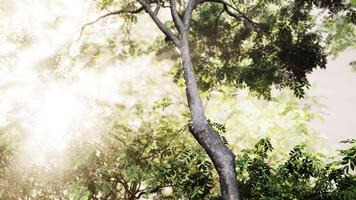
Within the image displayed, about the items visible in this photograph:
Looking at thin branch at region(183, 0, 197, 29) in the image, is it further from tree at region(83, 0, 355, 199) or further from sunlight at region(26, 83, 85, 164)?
sunlight at region(26, 83, 85, 164)

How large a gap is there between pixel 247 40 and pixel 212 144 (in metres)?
4.68

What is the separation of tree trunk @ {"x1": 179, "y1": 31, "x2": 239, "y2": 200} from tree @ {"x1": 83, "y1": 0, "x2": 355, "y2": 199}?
0.02 m

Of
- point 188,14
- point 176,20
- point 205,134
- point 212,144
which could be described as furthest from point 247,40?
point 212,144

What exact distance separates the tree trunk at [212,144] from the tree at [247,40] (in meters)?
0.02

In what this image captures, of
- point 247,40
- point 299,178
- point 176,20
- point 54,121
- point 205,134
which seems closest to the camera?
point 299,178

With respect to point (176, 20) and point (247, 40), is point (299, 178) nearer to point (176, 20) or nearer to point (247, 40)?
point (176, 20)

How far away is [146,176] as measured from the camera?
29.7 feet

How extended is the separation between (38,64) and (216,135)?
524 centimetres

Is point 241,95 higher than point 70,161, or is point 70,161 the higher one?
point 241,95

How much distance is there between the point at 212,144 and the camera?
240 inches

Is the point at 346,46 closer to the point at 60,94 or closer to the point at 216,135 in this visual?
the point at 216,135

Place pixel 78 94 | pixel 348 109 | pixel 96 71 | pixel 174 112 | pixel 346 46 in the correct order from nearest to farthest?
pixel 346 46, pixel 78 94, pixel 96 71, pixel 174 112, pixel 348 109

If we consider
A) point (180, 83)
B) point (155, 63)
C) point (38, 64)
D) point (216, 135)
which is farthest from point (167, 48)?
point (216, 135)

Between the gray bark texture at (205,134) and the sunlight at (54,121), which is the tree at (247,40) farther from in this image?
the sunlight at (54,121)
